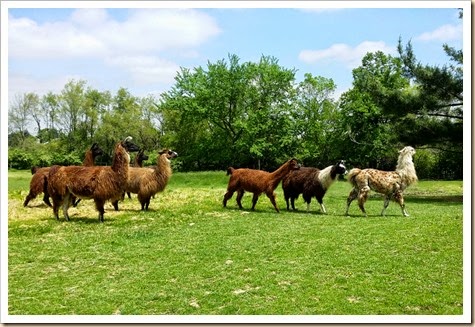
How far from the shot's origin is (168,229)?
348 inches

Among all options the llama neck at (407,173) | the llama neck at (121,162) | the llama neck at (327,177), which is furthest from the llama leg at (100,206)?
the llama neck at (407,173)

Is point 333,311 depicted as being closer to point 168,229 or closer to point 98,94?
point 168,229

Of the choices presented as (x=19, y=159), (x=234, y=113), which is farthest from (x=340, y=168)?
(x=234, y=113)

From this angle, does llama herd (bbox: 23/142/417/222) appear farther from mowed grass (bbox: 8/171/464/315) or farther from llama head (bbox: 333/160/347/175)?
mowed grass (bbox: 8/171/464/315)

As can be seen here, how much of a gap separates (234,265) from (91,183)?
4453 mm

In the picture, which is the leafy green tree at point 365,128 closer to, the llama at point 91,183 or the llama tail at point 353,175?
the llama tail at point 353,175

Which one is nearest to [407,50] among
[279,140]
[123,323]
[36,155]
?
[279,140]

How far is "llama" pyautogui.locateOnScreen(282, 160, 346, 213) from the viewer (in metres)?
11.5

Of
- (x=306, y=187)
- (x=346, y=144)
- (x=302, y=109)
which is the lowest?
(x=306, y=187)

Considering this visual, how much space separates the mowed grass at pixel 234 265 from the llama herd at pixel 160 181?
68 cm

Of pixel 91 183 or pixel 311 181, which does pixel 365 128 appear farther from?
pixel 91 183

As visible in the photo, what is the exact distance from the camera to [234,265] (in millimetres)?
6184

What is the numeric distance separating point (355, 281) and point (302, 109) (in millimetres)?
21755

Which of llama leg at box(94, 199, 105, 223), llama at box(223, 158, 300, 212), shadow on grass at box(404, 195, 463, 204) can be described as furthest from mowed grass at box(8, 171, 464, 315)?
shadow on grass at box(404, 195, 463, 204)
